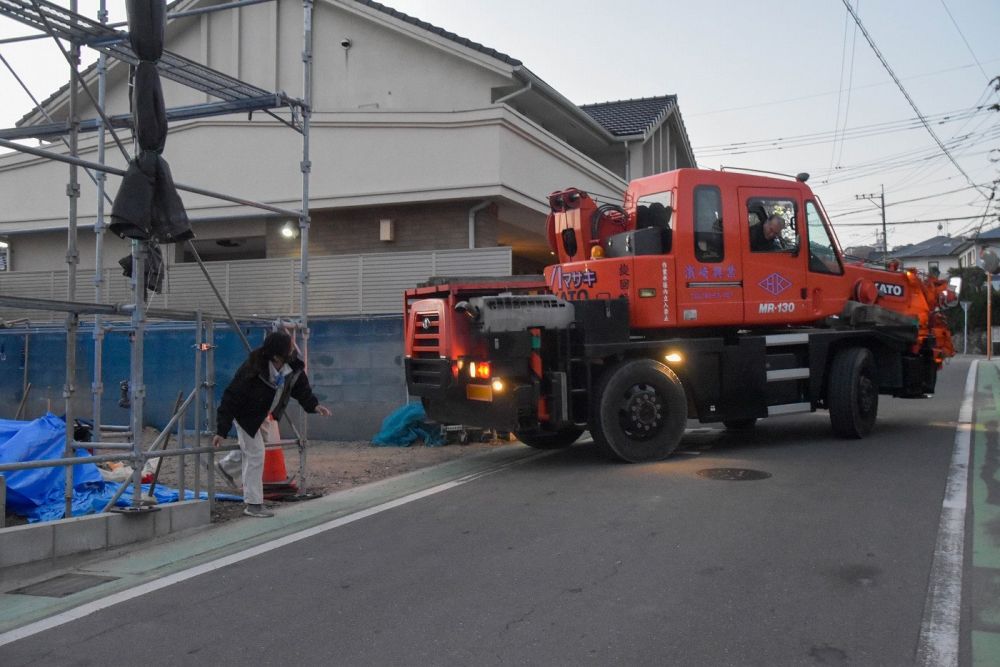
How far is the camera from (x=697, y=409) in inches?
390

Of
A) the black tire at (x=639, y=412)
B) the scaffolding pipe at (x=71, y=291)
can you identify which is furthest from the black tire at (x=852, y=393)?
the scaffolding pipe at (x=71, y=291)

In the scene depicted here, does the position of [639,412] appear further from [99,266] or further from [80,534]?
[99,266]

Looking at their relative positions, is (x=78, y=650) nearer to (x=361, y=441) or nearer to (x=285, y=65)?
(x=361, y=441)

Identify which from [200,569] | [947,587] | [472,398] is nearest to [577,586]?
[947,587]

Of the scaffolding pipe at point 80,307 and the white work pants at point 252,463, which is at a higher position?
the scaffolding pipe at point 80,307

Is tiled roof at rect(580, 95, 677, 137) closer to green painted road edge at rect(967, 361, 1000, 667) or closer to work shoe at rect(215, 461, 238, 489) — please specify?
green painted road edge at rect(967, 361, 1000, 667)

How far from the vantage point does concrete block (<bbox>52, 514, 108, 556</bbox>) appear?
5.85 meters

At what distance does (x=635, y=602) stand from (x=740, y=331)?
6.29m

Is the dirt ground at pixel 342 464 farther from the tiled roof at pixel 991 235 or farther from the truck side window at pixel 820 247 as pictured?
the tiled roof at pixel 991 235

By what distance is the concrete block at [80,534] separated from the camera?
585cm

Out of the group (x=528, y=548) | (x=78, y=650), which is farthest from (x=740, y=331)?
(x=78, y=650)

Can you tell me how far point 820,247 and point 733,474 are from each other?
3.92 m

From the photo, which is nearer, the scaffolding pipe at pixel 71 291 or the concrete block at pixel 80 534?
the concrete block at pixel 80 534

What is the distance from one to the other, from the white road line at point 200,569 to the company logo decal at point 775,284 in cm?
444
